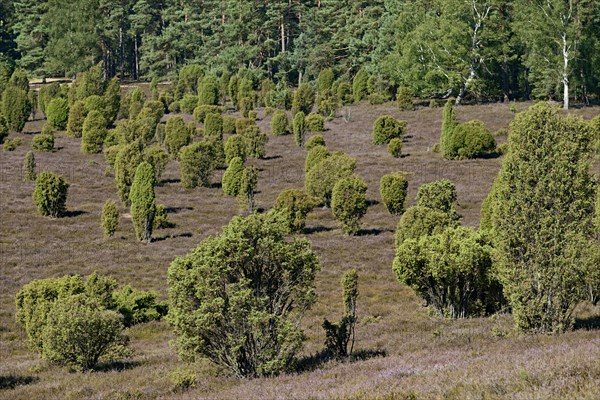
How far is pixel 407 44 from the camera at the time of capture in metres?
75.5

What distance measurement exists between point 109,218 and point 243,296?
2502 centimetres

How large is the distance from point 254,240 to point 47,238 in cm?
2572

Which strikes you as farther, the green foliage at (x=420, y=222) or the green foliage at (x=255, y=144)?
the green foliage at (x=255, y=144)

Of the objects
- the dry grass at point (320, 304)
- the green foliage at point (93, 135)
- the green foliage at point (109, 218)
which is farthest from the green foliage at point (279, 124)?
the green foliage at point (109, 218)

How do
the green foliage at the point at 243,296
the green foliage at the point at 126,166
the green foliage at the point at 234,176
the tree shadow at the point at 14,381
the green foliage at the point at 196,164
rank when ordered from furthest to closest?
the green foliage at the point at 196,164
the green foliage at the point at 234,176
the green foliage at the point at 126,166
the tree shadow at the point at 14,381
the green foliage at the point at 243,296

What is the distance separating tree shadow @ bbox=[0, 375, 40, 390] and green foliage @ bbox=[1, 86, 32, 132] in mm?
60994

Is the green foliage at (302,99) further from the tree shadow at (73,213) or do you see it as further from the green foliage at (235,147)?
the tree shadow at (73,213)

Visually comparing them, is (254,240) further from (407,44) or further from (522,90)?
(522,90)

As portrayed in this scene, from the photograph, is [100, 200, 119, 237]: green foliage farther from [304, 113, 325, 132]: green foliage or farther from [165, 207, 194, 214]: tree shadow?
[304, 113, 325, 132]: green foliage

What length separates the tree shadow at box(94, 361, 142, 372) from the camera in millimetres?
18038

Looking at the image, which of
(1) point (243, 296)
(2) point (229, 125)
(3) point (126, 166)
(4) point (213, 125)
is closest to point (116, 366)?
(1) point (243, 296)

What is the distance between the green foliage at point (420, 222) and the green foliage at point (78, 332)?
13537mm

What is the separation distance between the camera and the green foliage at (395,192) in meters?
39.3

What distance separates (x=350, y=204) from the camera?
3641 centimetres
